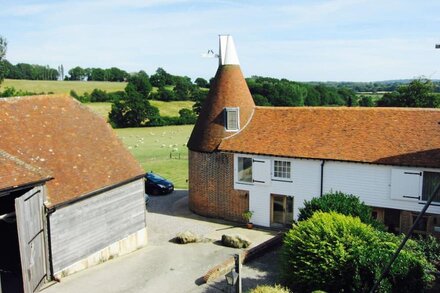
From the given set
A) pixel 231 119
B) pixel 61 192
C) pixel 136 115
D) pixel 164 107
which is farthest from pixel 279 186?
pixel 164 107

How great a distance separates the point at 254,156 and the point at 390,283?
38.0 feet

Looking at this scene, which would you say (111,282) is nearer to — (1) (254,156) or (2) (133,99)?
(1) (254,156)

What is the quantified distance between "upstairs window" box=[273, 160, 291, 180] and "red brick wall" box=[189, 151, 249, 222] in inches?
87.2

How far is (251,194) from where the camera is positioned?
22.8 m

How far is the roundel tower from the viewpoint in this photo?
76.7ft

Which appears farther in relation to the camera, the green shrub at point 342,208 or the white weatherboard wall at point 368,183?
the white weatherboard wall at point 368,183

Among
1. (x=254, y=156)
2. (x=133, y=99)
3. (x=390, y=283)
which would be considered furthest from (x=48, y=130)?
(x=133, y=99)

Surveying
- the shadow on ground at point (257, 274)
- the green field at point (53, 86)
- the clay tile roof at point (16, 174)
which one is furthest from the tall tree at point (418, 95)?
the green field at point (53, 86)

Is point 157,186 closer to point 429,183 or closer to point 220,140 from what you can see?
point 220,140

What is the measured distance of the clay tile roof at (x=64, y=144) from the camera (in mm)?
15062

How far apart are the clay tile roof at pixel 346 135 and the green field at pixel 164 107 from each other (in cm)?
6361

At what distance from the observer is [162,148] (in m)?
53.0

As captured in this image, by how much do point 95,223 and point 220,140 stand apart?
9.38m

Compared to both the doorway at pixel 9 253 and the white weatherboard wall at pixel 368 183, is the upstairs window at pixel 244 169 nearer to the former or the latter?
the white weatherboard wall at pixel 368 183
